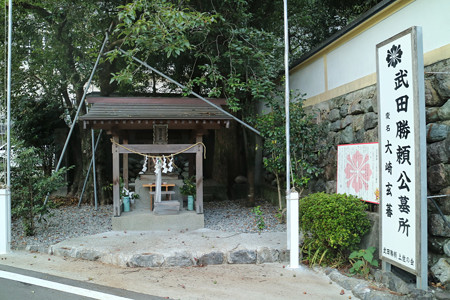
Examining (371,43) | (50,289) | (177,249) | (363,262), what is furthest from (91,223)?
(371,43)

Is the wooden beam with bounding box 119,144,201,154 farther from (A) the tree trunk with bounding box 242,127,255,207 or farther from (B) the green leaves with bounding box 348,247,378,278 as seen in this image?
(B) the green leaves with bounding box 348,247,378,278

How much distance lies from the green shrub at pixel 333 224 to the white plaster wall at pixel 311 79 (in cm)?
309

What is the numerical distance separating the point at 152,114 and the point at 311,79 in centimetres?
388

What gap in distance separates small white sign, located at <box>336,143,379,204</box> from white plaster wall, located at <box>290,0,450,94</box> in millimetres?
1378

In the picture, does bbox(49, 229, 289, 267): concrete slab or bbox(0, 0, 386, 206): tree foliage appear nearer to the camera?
bbox(49, 229, 289, 267): concrete slab

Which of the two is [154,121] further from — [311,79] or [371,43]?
[371,43]

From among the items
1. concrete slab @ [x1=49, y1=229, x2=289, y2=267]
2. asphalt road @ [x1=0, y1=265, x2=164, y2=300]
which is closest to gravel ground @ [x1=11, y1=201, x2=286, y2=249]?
concrete slab @ [x1=49, y1=229, x2=289, y2=267]

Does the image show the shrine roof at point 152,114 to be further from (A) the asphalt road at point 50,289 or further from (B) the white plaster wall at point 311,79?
(A) the asphalt road at point 50,289

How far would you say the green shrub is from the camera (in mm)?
5625

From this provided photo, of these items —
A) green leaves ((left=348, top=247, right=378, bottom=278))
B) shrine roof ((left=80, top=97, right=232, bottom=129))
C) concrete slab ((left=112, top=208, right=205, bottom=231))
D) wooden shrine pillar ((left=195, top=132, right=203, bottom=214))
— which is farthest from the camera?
wooden shrine pillar ((left=195, top=132, right=203, bottom=214))

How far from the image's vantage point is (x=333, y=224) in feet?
18.4

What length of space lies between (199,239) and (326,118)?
3.78 m

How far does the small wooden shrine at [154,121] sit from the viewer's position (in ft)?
27.2

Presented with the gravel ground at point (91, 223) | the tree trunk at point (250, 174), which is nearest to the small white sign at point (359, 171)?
the gravel ground at point (91, 223)
